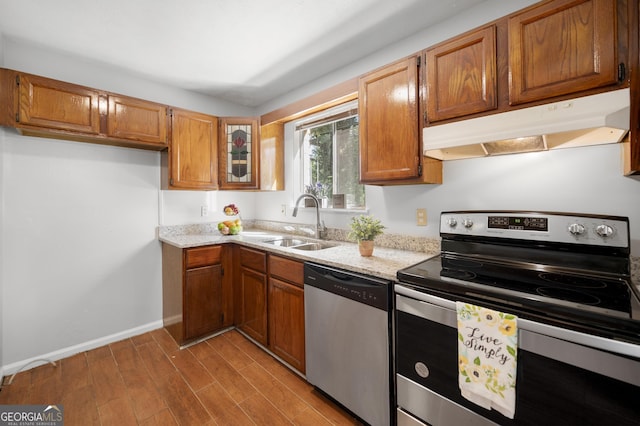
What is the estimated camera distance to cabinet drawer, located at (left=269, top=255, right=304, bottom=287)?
197 cm

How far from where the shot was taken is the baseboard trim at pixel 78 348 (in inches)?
83.1

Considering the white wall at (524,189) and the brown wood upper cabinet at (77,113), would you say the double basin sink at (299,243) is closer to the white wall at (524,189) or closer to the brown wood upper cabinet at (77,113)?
the white wall at (524,189)

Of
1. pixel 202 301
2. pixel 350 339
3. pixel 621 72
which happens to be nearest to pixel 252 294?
pixel 202 301

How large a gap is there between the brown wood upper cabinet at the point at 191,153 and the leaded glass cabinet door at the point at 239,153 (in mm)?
91

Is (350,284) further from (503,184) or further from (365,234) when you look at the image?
(503,184)

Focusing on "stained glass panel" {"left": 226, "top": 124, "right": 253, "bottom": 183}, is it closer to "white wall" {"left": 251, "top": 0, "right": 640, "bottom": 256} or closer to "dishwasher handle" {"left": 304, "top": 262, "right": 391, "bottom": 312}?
"white wall" {"left": 251, "top": 0, "right": 640, "bottom": 256}

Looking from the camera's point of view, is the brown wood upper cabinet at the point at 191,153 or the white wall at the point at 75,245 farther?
the brown wood upper cabinet at the point at 191,153

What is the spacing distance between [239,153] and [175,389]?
7.14 feet

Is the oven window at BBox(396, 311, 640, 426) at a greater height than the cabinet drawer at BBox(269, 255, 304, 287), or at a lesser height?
lesser

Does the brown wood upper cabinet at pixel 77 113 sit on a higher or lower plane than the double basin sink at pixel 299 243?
higher

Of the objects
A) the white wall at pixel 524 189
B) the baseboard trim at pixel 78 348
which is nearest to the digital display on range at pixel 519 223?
the white wall at pixel 524 189

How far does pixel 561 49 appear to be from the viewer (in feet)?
4.04

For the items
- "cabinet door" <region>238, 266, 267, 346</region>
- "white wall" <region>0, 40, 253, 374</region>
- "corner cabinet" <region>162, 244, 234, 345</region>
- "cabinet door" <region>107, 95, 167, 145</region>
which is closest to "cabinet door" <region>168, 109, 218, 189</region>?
"cabinet door" <region>107, 95, 167, 145</region>

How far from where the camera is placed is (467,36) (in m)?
1.49
